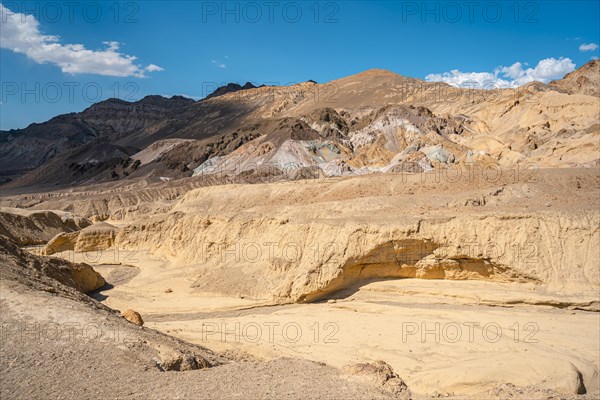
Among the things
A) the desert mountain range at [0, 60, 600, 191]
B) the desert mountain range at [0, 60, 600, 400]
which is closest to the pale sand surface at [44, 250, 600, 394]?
the desert mountain range at [0, 60, 600, 400]

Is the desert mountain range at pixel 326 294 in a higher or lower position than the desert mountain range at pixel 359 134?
lower

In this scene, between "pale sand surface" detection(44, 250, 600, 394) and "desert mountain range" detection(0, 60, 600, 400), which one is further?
"pale sand surface" detection(44, 250, 600, 394)

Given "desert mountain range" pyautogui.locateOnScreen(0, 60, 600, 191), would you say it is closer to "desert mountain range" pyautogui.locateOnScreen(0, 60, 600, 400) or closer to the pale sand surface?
"desert mountain range" pyautogui.locateOnScreen(0, 60, 600, 400)

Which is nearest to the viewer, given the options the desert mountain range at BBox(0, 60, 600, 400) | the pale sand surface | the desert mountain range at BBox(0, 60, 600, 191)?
the desert mountain range at BBox(0, 60, 600, 400)

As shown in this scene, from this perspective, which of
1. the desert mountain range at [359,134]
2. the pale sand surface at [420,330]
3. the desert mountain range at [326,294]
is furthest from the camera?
the desert mountain range at [359,134]

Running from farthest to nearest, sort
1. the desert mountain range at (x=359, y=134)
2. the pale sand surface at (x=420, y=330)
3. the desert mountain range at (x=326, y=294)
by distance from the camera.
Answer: the desert mountain range at (x=359, y=134) < the pale sand surface at (x=420, y=330) < the desert mountain range at (x=326, y=294)

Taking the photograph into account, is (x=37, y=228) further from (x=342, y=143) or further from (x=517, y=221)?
(x=342, y=143)

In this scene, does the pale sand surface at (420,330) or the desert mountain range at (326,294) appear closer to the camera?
the desert mountain range at (326,294)

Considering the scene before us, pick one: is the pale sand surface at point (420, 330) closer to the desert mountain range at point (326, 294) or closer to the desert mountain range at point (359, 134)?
the desert mountain range at point (326, 294)

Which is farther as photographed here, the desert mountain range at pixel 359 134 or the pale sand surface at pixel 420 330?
the desert mountain range at pixel 359 134

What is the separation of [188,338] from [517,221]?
9.64m

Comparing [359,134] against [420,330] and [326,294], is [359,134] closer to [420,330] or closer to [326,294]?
[326,294]

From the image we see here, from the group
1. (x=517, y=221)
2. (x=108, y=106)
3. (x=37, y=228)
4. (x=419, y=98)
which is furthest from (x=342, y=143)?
(x=108, y=106)

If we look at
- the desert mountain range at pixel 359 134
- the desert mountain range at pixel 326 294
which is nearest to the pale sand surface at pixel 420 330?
Result: the desert mountain range at pixel 326 294
